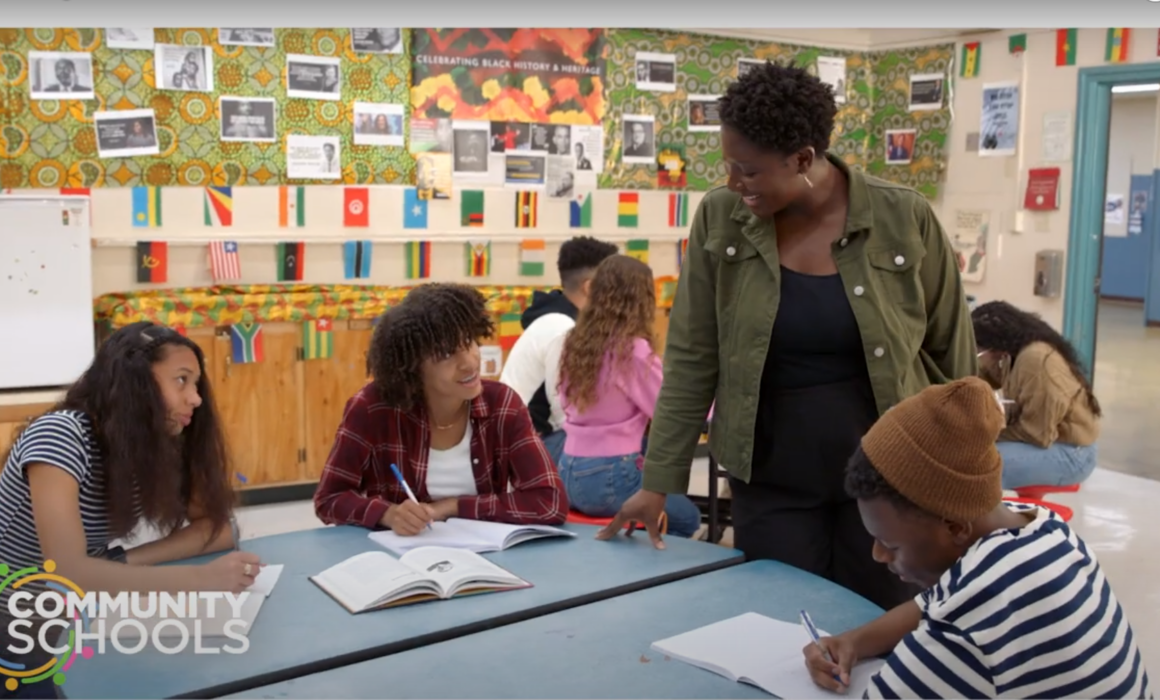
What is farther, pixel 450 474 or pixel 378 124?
pixel 378 124

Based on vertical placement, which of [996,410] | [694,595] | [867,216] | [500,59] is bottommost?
[694,595]

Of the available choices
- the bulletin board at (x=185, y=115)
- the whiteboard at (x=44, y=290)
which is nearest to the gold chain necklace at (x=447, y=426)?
the whiteboard at (x=44, y=290)

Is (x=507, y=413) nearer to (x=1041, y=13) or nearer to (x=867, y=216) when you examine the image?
(x=867, y=216)

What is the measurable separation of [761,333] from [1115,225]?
38.4ft

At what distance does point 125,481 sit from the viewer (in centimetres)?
193

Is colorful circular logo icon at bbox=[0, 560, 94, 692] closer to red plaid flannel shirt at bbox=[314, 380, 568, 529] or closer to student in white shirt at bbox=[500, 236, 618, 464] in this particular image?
red plaid flannel shirt at bbox=[314, 380, 568, 529]

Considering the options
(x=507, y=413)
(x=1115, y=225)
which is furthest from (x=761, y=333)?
(x=1115, y=225)

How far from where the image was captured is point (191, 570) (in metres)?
1.73

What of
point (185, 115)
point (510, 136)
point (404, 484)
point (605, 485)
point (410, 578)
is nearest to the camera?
point (410, 578)

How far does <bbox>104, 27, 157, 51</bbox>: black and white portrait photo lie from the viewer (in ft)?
14.9

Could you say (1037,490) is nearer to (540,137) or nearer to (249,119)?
(540,137)

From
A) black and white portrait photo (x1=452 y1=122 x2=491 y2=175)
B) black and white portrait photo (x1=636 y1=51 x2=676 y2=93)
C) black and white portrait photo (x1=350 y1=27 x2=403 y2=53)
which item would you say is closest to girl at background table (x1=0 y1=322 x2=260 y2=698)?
black and white portrait photo (x1=350 y1=27 x2=403 y2=53)

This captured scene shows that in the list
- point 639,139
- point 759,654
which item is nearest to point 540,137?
point 639,139

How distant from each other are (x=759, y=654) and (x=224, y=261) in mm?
3838
